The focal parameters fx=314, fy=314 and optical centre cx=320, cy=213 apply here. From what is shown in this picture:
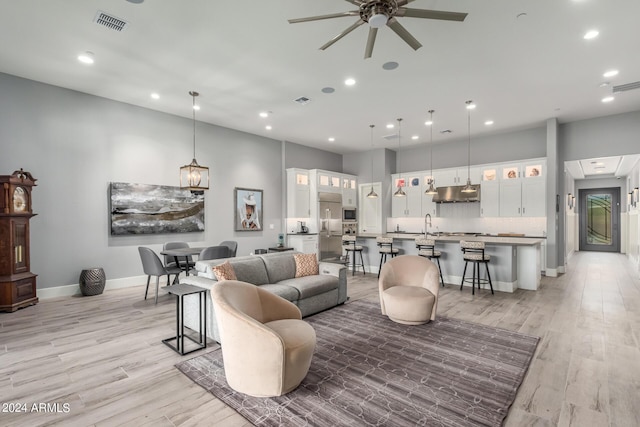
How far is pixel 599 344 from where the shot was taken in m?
3.35

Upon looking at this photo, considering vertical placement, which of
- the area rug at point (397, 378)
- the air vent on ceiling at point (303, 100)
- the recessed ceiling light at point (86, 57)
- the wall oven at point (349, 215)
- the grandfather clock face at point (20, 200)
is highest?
the recessed ceiling light at point (86, 57)

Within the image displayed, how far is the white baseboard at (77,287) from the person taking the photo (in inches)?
203

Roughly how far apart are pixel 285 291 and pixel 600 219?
48.1 ft

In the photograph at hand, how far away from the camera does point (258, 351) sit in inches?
91.3

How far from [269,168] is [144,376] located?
639 cm

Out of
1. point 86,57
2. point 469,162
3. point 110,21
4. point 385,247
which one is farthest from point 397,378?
point 469,162

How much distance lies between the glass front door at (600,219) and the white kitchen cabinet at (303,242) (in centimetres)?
1168

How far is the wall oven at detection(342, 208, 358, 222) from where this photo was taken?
9.88m

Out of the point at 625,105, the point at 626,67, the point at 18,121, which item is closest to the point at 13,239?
the point at 18,121

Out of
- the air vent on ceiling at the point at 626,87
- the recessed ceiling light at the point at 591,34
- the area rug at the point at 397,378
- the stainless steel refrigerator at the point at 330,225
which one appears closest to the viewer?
the area rug at the point at 397,378

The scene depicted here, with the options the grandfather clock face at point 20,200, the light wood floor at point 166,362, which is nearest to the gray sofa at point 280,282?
the light wood floor at point 166,362

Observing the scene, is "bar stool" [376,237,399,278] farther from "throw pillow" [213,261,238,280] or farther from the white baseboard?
the white baseboard

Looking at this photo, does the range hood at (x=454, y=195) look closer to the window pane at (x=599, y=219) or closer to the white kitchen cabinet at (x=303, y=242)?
the white kitchen cabinet at (x=303, y=242)

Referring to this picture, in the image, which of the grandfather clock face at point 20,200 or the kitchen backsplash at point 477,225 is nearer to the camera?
the grandfather clock face at point 20,200
